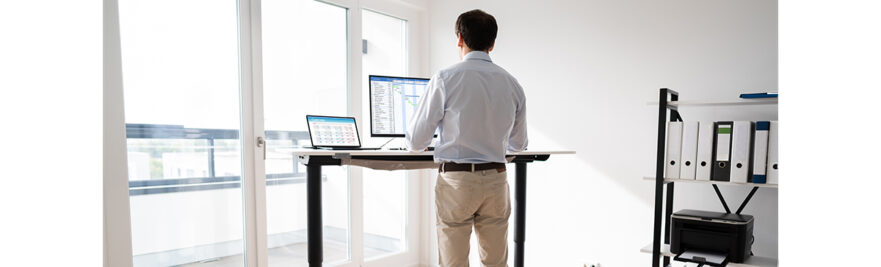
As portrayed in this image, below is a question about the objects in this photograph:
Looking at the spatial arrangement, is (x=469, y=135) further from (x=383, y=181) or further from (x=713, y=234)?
(x=383, y=181)

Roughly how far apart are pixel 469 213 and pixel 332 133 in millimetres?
726

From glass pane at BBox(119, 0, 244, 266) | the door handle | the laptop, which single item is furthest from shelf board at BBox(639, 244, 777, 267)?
glass pane at BBox(119, 0, 244, 266)

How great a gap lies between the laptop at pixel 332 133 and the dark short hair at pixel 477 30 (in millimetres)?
662

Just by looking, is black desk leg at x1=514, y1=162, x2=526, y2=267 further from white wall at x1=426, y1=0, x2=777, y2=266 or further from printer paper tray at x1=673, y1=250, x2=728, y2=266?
printer paper tray at x1=673, y1=250, x2=728, y2=266

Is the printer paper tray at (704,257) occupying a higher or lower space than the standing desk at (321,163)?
lower

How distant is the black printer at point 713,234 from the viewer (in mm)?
2090

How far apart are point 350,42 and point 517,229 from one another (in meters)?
1.42

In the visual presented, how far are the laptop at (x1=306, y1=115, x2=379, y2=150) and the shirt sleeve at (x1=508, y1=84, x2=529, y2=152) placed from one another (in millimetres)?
573

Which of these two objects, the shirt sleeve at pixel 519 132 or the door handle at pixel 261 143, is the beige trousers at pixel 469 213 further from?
the door handle at pixel 261 143

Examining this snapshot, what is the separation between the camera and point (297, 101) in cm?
281

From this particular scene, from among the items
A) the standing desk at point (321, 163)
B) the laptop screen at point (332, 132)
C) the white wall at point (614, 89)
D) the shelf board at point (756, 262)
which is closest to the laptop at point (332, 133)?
the laptop screen at point (332, 132)

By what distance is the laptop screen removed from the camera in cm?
217

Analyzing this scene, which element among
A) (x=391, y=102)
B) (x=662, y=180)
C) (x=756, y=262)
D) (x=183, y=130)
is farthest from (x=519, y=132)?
(x=183, y=130)

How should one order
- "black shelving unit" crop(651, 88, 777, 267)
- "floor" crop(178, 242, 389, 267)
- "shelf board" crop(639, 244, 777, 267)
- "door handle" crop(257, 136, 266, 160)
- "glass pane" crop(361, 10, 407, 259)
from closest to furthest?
"shelf board" crop(639, 244, 777, 267) < "black shelving unit" crop(651, 88, 777, 267) < "floor" crop(178, 242, 389, 267) < "door handle" crop(257, 136, 266, 160) < "glass pane" crop(361, 10, 407, 259)
